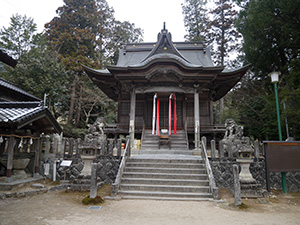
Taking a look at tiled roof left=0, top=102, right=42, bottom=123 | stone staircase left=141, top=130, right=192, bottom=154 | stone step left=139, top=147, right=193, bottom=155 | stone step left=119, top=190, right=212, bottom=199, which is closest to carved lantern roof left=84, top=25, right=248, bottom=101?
stone staircase left=141, top=130, right=192, bottom=154

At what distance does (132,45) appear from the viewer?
18703 millimetres

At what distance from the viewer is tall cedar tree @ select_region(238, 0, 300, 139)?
38.1 ft

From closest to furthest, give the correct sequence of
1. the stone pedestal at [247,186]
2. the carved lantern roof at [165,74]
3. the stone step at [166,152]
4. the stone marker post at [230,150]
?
1. the stone pedestal at [247,186]
2. the stone marker post at [230,150]
3. the stone step at [166,152]
4. the carved lantern roof at [165,74]

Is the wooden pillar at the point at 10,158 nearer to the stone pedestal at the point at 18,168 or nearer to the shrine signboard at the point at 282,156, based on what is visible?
the stone pedestal at the point at 18,168

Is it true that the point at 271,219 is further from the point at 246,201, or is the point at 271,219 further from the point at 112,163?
the point at 112,163

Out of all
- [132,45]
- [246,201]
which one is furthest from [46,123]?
[132,45]

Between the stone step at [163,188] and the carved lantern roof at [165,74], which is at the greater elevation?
the carved lantern roof at [165,74]

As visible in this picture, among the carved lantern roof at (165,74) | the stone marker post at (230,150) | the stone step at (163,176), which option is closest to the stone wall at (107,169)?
the stone step at (163,176)

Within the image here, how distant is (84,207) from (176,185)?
10.9ft

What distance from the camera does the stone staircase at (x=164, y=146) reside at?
11789mm

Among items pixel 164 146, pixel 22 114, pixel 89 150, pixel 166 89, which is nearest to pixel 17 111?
pixel 22 114

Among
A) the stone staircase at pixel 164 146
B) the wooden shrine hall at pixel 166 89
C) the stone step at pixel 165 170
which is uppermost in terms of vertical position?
the wooden shrine hall at pixel 166 89

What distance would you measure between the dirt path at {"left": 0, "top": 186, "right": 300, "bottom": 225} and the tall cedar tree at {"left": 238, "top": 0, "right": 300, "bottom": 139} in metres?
6.85

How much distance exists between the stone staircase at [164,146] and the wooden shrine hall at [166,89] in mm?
141
